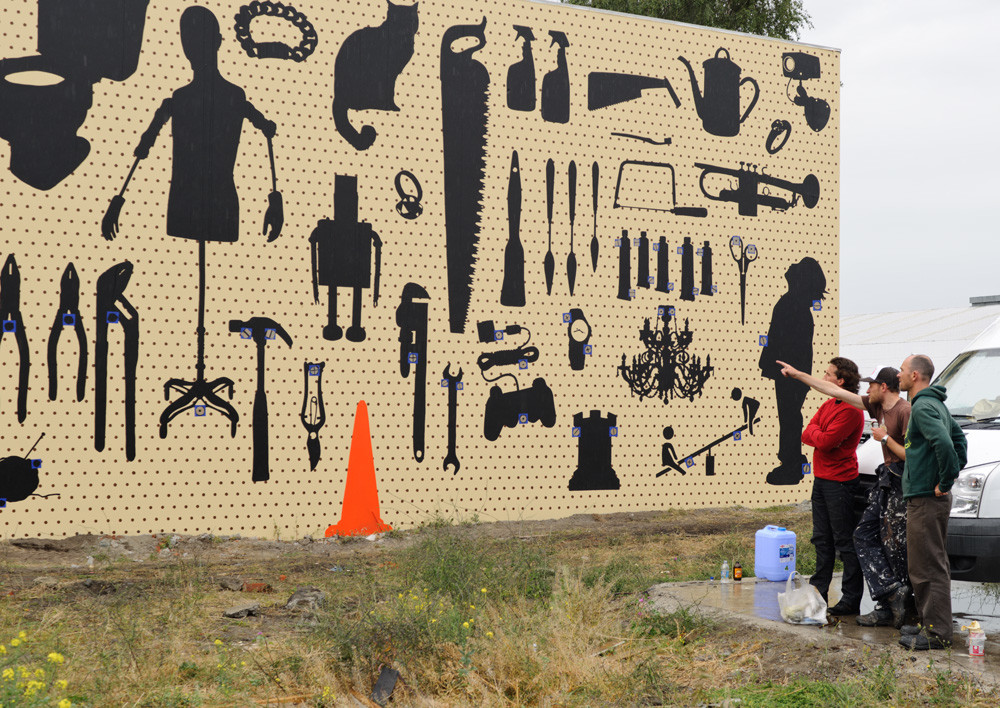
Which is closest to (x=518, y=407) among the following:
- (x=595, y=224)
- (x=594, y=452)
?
(x=594, y=452)

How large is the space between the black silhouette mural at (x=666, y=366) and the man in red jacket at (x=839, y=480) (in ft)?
26.8

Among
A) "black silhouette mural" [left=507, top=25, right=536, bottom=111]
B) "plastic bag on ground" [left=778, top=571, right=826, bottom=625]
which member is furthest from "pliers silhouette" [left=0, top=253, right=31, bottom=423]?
"plastic bag on ground" [left=778, top=571, right=826, bottom=625]

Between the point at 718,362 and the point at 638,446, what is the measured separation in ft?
7.15

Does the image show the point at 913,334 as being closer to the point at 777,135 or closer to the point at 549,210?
the point at 777,135

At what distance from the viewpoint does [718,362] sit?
17.1 meters

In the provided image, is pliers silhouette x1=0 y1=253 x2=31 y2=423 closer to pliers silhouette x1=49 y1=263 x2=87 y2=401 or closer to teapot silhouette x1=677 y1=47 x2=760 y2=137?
pliers silhouette x1=49 y1=263 x2=87 y2=401

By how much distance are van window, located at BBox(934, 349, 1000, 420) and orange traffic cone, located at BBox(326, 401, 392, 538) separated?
8.03 m

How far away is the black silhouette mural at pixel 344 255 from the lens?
567 inches

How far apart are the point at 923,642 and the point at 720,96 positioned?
12558 mm

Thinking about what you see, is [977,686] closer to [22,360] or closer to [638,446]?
[638,446]

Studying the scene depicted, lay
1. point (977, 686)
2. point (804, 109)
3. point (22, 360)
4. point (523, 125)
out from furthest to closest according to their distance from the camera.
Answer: point (804, 109) → point (523, 125) → point (22, 360) → point (977, 686)

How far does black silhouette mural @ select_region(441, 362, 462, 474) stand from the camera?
15.0 metres

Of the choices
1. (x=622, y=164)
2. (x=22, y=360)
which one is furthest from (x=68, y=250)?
(x=622, y=164)

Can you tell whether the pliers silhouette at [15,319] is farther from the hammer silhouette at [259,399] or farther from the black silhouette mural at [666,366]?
the black silhouette mural at [666,366]
